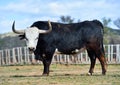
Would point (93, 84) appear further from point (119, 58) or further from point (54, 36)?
point (119, 58)

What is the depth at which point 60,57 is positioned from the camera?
124 ft

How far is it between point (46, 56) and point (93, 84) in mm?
4639

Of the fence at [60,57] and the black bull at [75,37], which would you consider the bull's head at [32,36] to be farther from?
the fence at [60,57]

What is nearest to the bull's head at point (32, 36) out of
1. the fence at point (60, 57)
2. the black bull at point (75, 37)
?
the black bull at point (75, 37)

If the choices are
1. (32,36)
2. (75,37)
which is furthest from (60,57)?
(32,36)

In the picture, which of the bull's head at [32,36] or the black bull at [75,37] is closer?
the bull's head at [32,36]

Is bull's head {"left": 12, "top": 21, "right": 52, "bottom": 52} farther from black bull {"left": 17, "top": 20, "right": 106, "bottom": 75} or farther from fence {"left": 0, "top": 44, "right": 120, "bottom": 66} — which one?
fence {"left": 0, "top": 44, "right": 120, "bottom": 66}

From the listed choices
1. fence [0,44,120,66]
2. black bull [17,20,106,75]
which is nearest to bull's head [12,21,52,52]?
black bull [17,20,106,75]

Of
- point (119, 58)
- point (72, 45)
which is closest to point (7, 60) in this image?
point (119, 58)

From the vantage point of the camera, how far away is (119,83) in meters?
16.1

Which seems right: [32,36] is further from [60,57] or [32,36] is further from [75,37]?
[60,57]

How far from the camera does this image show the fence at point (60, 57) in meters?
37.3

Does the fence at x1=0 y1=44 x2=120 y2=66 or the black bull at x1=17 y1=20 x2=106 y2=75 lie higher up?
the black bull at x1=17 y1=20 x2=106 y2=75

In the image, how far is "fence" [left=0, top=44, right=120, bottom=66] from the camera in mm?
37344
